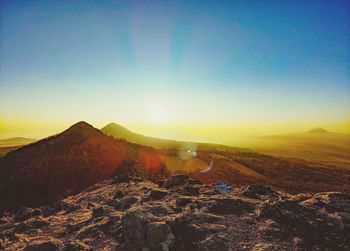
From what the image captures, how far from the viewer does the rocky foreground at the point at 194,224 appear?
14.7 meters

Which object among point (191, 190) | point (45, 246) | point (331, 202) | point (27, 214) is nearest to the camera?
point (45, 246)

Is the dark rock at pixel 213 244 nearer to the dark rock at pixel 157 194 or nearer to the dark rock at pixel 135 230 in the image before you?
the dark rock at pixel 135 230

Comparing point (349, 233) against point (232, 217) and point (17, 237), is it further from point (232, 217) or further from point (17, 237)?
point (17, 237)

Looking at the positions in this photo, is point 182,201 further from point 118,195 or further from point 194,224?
point 118,195

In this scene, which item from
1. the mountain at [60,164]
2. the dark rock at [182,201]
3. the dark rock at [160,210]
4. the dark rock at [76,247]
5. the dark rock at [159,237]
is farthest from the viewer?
the mountain at [60,164]

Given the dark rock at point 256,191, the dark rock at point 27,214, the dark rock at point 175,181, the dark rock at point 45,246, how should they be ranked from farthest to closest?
the dark rock at point 175,181, the dark rock at point 27,214, the dark rock at point 256,191, the dark rock at point 45,246

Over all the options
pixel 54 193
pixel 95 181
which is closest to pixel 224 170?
pixel 95 181

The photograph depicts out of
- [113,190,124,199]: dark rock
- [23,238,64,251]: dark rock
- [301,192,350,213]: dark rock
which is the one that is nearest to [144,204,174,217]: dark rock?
[23,238,64,251]: dark rock

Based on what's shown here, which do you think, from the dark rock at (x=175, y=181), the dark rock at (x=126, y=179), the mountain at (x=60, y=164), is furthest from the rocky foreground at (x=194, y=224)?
the mountain at (x=60, y=164)

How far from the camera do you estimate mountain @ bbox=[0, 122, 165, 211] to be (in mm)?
30938

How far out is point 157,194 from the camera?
74.0 feet

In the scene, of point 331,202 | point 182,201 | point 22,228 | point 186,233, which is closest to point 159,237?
point 186,233

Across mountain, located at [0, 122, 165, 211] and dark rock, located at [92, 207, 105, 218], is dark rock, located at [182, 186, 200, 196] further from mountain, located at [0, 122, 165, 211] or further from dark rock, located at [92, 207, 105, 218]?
mountain, located at [0, 122, 165, 211]

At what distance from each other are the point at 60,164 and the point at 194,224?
73.0 feet
